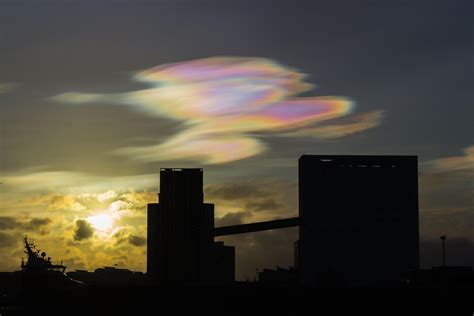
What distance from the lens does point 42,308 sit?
101m

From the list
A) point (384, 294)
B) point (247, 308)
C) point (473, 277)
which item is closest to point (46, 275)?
point (247, 308)

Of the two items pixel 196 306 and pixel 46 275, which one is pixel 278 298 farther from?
pixel 46 275

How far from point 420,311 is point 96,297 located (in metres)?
37.5

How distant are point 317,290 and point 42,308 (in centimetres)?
3235

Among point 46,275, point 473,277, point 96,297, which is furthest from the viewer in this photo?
point 473,277

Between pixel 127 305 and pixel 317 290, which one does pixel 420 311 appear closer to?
pixel 317 290

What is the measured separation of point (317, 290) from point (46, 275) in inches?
1319

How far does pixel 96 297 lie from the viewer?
101 meters

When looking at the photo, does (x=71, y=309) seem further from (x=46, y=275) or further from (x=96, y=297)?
(x=46, y=275)

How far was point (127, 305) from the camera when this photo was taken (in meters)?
101

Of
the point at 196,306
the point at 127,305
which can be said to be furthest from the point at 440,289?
the point at 127,305

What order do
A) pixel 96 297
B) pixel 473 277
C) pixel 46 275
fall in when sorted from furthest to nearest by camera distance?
1. pixel 473 277
2. pixel 46 275
3. pixel 96 297

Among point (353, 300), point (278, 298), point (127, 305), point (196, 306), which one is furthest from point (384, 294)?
point (127, 305)

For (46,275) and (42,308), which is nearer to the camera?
(42,308)
